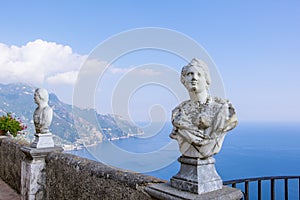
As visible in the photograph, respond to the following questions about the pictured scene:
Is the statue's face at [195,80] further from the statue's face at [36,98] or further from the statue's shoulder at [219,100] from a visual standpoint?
the statue's face at [36,98]

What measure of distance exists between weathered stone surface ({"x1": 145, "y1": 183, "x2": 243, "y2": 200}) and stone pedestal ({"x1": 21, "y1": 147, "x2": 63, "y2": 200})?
2.84m

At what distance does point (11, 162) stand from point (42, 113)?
243 cm

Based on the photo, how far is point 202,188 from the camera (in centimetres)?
160

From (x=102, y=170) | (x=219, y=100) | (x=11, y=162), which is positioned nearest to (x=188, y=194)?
(x=219, y=100)

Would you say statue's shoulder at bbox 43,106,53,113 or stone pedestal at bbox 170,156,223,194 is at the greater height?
statue's shoulder at bbox 43,106,53,113

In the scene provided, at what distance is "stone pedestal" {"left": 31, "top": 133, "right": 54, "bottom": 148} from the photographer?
4152 millimetres

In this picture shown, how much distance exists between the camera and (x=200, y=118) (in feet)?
5.31

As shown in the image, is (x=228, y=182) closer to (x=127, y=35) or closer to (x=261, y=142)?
(x=127, y=35)

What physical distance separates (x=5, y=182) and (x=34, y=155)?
2695 millimetres

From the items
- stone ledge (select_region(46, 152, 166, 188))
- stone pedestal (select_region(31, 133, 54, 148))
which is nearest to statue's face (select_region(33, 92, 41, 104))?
stone pedestal (select_region(31, 133, 54, 148))

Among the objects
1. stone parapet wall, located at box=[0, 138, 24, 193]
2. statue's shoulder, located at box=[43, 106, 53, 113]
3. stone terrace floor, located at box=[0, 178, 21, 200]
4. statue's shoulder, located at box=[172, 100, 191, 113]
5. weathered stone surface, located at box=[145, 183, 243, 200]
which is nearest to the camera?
weathered stone surface, located at box=[145, 183, 243, 200]

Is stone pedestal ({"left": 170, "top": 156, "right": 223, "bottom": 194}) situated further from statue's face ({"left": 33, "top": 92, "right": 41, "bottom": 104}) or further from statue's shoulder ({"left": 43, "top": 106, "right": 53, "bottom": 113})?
statue's face ({"left": 33, "top": 92, "right": 41, "bottom": 104})

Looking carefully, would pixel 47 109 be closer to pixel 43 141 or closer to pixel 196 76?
pixel 43 141

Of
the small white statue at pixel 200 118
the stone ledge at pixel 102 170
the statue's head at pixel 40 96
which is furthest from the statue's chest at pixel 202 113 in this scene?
the statue's head at pixel 40 96
